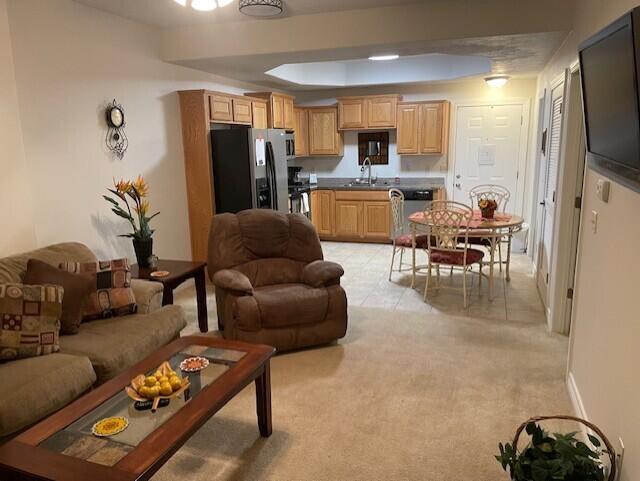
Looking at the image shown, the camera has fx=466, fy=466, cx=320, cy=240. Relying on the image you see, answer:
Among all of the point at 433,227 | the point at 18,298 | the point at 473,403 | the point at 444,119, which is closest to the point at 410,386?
the point at 473,403

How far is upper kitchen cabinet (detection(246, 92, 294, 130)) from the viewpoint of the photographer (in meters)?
5.93

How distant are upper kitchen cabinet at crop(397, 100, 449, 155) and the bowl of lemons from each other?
5.70 metres

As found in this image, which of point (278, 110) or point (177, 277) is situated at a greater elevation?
point (278, 110)

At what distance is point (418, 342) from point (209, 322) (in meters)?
1.80

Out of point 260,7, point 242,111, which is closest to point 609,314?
point 260,7

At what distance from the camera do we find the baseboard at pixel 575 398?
247cm

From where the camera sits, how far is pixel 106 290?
2.98 m

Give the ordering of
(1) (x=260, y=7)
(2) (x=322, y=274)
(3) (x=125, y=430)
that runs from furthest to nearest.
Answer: (2) (x=322, y=274) → (1) (x=260, y=7) → (3) (x=125, y=430)

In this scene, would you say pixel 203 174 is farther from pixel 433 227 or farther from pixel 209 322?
pixel 433 227

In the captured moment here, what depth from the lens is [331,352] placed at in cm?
347

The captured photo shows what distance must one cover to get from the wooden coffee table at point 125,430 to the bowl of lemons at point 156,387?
3 centimetres

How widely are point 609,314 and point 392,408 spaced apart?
49.3 inches

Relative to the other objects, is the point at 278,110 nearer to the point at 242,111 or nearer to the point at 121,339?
the point at 242,111

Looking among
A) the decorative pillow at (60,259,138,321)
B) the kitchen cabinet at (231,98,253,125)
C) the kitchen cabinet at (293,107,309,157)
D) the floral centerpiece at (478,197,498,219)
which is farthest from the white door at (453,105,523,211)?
the decorative pillow at (60,259,138,321)
